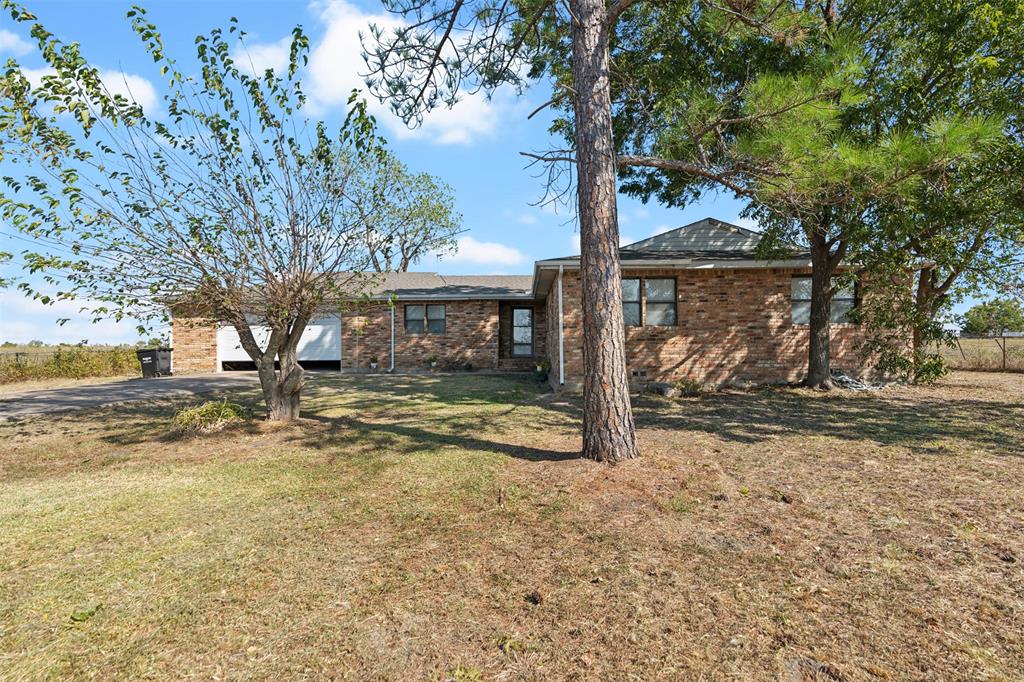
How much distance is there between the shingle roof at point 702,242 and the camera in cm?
1214

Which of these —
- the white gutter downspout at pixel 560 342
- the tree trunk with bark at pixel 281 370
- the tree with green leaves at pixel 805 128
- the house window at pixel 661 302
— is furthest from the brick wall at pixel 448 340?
the tree trunk with bark at pixel 281 370

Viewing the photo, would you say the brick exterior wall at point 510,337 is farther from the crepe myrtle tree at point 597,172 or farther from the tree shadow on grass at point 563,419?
the crepe myrtle tree at point 597,172

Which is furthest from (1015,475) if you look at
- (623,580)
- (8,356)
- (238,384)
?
(8,356)

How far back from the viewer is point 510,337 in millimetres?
18000

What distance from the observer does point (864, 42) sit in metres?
8.93

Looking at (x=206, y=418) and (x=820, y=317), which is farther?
(x=820, y=317)

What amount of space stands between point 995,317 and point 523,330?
14401 mm

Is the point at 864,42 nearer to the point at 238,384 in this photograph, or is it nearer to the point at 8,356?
the point at 238,384

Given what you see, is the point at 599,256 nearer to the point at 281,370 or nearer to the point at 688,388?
the point at 281,370

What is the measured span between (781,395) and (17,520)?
11284 mm

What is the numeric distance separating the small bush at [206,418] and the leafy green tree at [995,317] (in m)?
18.9

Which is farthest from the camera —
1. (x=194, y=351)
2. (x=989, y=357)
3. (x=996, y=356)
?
(x=194, y=351)

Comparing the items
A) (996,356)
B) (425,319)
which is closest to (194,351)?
(425,319)

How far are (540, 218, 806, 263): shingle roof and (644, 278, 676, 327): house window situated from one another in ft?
2.46
